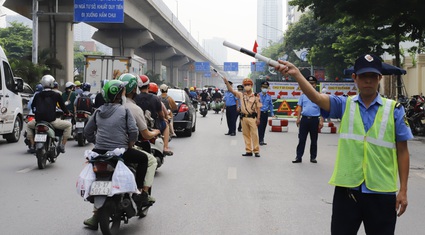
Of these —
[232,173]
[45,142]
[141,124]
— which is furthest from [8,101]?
[141,124]

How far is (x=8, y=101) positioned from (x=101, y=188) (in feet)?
33.4

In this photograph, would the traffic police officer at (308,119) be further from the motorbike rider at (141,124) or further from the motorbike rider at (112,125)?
the motorbike rider at (112,125)

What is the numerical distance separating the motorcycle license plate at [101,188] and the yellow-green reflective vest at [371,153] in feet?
7.76

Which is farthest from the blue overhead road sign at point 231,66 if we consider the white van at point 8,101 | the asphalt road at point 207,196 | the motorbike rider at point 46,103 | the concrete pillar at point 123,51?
the motorbike rider at point 46,103

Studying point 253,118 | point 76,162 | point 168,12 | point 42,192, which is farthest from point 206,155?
point 168,12

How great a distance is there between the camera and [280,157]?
12922 millimetres

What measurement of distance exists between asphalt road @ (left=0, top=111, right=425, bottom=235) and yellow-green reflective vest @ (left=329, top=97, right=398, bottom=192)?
7.78ft

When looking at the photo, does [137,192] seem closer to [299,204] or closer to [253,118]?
[299,204]

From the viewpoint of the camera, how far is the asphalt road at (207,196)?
6.21 m

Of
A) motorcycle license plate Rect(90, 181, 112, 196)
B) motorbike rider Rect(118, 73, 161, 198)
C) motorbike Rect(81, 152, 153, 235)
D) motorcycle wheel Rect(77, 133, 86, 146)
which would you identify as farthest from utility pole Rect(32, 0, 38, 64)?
motorcycle license plate Rect(90, 181, 112, 196)

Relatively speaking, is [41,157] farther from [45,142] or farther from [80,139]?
[80,139]

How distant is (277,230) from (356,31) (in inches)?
1006

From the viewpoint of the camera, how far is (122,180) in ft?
17.9

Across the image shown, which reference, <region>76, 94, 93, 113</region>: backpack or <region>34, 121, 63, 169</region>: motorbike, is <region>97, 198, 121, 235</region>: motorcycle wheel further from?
<region>76, 94, 93, 113</region>: backpack
